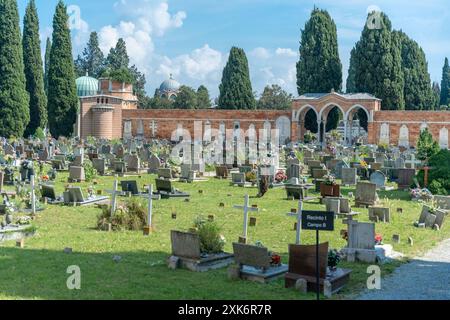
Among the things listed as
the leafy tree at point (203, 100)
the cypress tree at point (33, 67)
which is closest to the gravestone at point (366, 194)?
the cypress tree at point (33, 67)

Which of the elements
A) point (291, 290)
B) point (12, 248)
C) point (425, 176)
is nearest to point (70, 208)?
point (12, 248)

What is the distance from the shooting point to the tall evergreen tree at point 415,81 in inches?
2263

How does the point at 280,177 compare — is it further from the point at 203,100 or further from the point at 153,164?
the point at 203,100

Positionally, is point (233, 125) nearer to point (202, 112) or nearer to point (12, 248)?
point (202, 112)

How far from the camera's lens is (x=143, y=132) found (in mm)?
55281

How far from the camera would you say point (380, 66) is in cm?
5169

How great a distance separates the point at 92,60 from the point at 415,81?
52.6 meters

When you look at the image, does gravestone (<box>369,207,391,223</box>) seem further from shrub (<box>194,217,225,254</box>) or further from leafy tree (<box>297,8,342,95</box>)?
leafy tree (<box>297,8,342,95</box>)

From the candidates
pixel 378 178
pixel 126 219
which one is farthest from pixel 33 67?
pixel 126 219

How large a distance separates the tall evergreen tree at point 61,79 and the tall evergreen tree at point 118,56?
42.1 meters

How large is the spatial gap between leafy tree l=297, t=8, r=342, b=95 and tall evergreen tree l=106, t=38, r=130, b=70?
40.6 metres

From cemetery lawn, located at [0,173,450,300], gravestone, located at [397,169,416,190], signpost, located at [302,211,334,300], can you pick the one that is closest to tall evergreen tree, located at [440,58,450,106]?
gravestone, located at [397,169,416,190]

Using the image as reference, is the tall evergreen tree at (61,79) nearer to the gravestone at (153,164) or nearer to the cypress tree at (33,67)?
the cypress tree at (33,67)

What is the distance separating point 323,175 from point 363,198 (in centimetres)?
554
